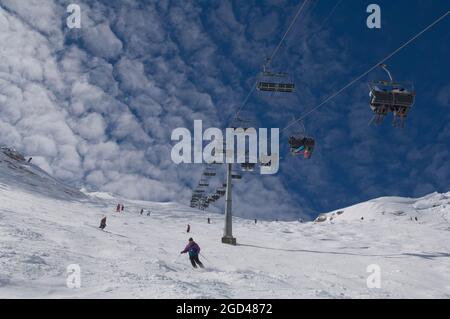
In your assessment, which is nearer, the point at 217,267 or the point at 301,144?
the point at 217,267

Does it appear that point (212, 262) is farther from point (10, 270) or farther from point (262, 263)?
point (10, 270)

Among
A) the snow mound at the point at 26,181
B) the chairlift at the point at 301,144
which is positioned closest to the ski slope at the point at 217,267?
the chairlift at the point at 301,144

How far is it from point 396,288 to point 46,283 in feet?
35.7

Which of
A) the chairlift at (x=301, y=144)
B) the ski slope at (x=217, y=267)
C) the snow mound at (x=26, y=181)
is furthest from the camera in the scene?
the snow mound at (x=26, y=181)

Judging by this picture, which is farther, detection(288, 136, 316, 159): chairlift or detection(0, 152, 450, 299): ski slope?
detection(288, 136, 316, 159): chairlift

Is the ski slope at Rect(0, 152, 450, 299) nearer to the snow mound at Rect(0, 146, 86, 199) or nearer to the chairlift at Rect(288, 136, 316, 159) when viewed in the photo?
the chairlift at Rect(288, 136, 316, 159)

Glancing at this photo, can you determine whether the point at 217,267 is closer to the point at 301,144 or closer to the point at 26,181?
the point at 301,144

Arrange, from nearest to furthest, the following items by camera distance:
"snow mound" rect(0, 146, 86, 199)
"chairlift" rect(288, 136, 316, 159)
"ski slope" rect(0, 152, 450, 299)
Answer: "ski slope" rect(0, 152, 450, 299)
"chairlift" rect(288, 136, 316, 159)
"snow mound" rect(0, 146, 86, 199)

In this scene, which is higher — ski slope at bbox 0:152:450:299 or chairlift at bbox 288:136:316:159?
chairlift at bbox 288:136:316:159

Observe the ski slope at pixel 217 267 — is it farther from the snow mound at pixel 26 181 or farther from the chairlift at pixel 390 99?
the snow mound at pixel 26 181

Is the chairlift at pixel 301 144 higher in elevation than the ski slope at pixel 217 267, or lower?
higher

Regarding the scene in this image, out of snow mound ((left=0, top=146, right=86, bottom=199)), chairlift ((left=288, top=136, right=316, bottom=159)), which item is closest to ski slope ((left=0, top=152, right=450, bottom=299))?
chairlift ((left=288, top=136, right=316, bottom=159))

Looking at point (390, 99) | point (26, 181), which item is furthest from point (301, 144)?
point (26, 181)

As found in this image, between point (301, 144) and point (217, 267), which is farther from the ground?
point (301, 144)
